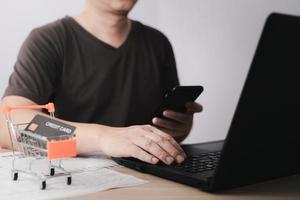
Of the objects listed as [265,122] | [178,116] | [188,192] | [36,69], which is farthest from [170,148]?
[36,69]

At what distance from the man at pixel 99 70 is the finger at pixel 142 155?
36cm

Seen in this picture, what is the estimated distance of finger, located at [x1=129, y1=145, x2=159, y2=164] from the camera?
97cm

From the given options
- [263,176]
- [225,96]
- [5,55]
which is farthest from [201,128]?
[263,176]

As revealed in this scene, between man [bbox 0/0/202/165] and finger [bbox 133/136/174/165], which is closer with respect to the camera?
finger [bbox 133/136/174/165]

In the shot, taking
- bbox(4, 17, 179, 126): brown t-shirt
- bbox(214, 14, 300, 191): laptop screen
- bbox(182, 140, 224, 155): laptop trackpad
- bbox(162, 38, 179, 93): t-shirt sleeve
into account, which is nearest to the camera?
bbox(214, 14, 300, 191): laptop screen

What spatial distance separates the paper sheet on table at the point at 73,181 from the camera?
0.81 meters

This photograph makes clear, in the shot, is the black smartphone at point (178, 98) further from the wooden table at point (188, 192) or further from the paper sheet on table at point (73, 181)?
the wooden table at point (188, 192)

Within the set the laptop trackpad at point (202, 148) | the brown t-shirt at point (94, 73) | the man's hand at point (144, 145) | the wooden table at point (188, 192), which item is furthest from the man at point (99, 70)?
the wooden table at point (188, 192)

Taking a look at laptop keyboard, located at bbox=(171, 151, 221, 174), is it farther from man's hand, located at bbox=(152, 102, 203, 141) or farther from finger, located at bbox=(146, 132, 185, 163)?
man's hand, located at bbox=(152, 102, 203, 141)

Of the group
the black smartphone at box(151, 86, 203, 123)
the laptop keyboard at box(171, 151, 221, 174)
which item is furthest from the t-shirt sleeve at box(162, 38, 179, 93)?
the laptop keyboard at box(171, 151, 221, 174)

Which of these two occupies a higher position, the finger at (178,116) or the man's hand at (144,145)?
the man's hand at (144,145)

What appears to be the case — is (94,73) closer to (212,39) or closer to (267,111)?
(212,39)

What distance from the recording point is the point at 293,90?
769mm

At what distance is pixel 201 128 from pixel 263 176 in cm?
125
